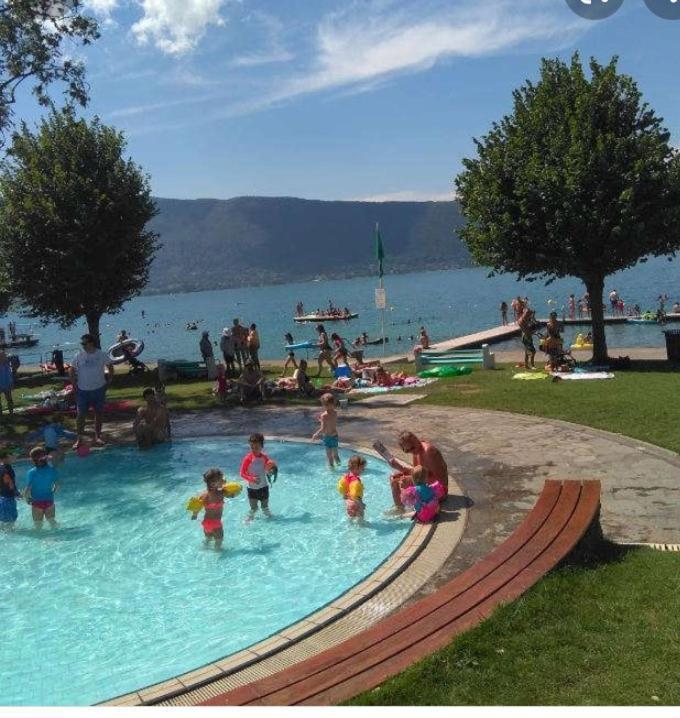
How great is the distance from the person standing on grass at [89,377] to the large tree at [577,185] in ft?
40.7

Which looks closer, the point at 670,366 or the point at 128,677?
the point at 128,677

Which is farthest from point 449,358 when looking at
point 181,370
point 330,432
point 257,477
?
point 257,477

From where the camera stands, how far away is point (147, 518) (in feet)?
34.9

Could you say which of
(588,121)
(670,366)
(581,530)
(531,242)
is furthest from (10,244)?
(581,530)

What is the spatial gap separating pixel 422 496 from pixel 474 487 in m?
1.24

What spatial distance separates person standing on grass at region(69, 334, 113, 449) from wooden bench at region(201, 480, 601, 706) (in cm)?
982

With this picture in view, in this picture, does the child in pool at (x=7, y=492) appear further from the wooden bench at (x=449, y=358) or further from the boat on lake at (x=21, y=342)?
the boat on lake at (x=21, y=342)

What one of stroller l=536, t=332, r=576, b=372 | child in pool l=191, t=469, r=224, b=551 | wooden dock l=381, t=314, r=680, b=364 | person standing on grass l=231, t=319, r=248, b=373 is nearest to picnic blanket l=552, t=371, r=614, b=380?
stroller l=536, t=332, r=576, b=372

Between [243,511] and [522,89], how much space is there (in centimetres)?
1757

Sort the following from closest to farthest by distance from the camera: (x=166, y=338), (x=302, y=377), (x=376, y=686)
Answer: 1. (x=376, y=686)
2. (x=302, y=377)
3. (x=166, y=338)

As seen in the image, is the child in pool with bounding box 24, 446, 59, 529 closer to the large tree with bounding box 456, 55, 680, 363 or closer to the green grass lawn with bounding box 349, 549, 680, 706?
the green grass lawn with bounding box 349, 549, 680, 706

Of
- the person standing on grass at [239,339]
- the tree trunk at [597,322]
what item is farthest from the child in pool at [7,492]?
the tree trunk at [597,322]

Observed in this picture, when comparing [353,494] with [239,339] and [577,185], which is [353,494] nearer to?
[577,185]

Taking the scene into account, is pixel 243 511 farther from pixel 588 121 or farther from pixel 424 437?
pixel 588 121
